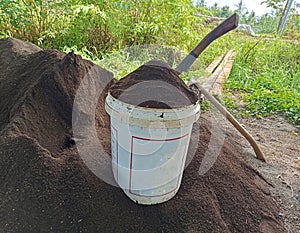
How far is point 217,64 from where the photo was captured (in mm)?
4297

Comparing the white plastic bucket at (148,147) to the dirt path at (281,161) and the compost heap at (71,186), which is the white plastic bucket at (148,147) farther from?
the dirt path at (281,161)

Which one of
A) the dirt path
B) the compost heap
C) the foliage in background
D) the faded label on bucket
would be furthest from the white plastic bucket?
the foliage in background

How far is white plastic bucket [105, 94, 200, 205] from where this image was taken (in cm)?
99

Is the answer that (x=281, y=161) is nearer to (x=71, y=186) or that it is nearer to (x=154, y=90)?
(x=154, y=90)

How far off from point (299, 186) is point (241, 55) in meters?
3.65

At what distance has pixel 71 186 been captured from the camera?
121 centimetres

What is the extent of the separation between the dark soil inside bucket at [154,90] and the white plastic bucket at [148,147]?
1.5 inches

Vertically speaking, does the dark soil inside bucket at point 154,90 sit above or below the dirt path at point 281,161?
above

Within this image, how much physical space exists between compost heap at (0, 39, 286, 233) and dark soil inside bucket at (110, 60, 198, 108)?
0.48m

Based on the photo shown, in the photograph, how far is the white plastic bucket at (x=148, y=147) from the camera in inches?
38.8

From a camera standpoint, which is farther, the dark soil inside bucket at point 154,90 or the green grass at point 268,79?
the green grass at point 268,79

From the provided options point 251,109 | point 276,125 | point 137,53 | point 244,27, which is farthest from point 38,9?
point 244,27

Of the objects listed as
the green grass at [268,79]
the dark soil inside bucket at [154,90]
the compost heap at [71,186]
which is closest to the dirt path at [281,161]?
the compost heap at [71,186]

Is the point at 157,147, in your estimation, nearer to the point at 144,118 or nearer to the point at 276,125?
the point at 144,118
